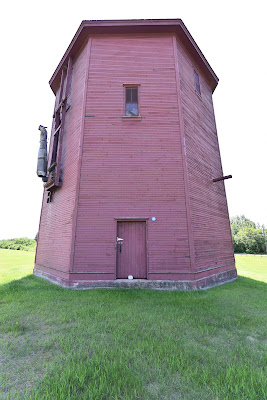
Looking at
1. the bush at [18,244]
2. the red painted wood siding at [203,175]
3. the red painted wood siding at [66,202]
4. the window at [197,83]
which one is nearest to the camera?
the red painted wood siding at [66,202]

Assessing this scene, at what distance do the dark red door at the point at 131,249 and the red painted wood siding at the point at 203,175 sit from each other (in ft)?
7.52

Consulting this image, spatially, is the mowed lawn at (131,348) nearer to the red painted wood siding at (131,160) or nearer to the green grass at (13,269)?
the red painted wood siding at (131,160)

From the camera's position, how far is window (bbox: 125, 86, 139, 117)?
389 inches

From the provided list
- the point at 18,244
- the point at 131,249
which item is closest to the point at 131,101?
the point at 131,249

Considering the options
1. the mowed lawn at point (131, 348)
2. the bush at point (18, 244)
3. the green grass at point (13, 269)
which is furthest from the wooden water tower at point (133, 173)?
the bush at point (18, 244)

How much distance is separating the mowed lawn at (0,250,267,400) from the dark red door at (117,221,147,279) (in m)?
1.87

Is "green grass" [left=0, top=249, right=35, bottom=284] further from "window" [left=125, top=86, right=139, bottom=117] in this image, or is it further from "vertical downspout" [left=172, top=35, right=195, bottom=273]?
"window" [left=125, top=86, right=139, bottom=117]

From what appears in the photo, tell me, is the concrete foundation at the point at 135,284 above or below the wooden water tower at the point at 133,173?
below

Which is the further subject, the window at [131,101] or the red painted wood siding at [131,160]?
the window at [131,101]

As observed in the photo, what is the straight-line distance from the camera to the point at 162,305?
18.8 feet

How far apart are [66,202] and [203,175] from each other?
291 inches

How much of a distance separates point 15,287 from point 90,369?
6459 mm

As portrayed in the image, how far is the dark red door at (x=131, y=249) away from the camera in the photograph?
8219 millimetres

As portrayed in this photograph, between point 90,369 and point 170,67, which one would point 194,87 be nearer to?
point 170,67
